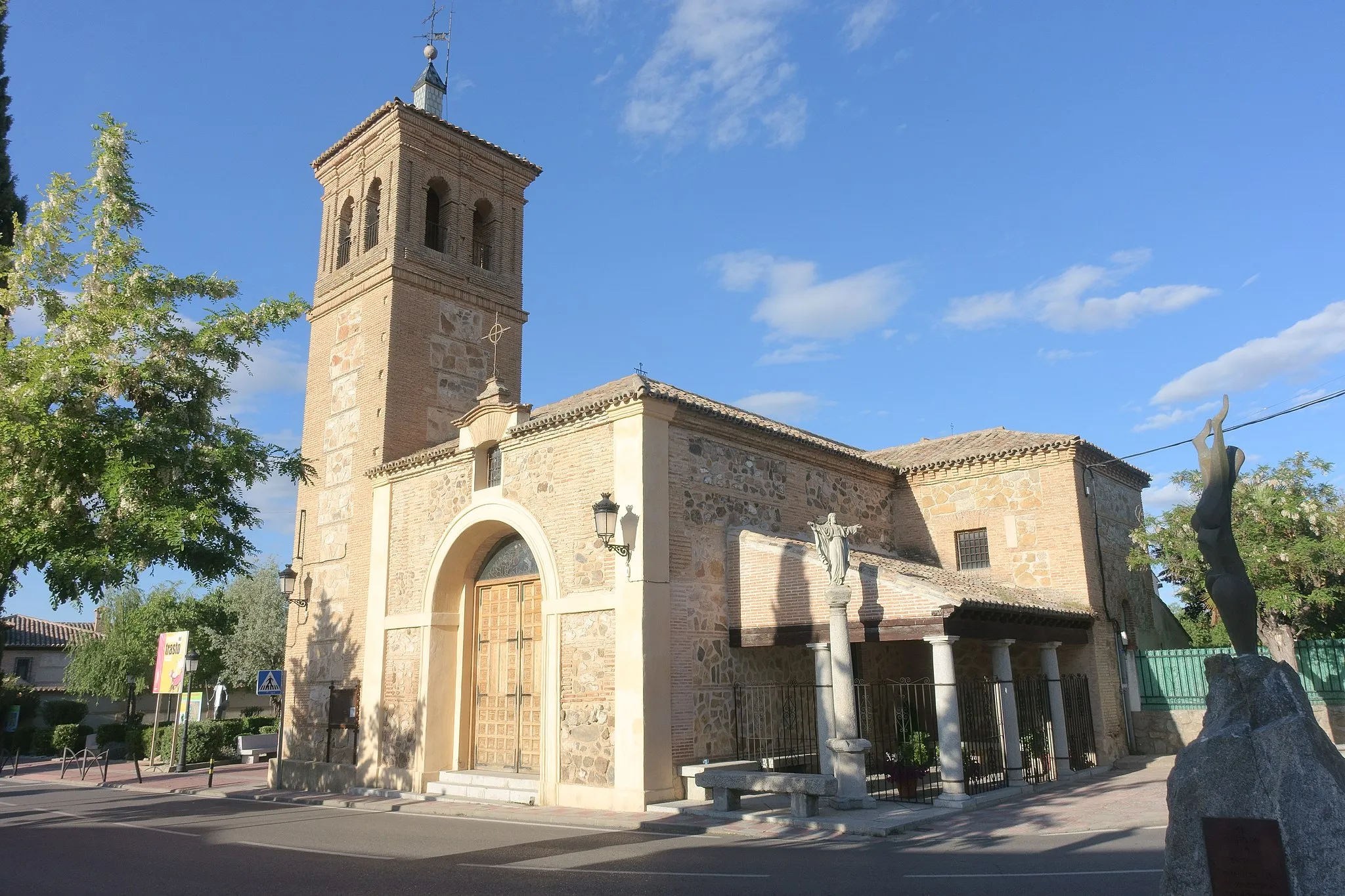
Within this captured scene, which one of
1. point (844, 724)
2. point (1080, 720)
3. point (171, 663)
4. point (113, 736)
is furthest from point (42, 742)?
point (1080, 720)

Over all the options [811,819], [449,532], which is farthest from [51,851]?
[811,819]

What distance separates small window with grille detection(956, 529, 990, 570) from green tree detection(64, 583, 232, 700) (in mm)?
26919

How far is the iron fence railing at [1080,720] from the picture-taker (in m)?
15.5

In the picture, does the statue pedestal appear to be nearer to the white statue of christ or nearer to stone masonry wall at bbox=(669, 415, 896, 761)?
the white statue of christ

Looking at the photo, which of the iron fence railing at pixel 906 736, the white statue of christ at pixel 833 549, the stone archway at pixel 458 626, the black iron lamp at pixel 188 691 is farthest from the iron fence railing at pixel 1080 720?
the black iron lamp at pixel 188 691

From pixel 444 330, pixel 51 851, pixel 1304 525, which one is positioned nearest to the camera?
pixel 51 851

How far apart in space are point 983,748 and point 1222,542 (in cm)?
961

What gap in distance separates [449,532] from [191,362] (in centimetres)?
549

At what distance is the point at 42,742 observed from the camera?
98.8 ft

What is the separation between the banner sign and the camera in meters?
21.7

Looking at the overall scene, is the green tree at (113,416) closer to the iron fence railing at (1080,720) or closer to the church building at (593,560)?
the church building at (593,560)

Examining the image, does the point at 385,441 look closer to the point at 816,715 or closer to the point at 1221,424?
the point at 816,715

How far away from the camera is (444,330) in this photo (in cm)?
2008

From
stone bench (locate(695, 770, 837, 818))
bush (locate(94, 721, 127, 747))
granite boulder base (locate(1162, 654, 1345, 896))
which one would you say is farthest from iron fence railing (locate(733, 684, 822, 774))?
bush (locate(94, 721, 127, 747))
